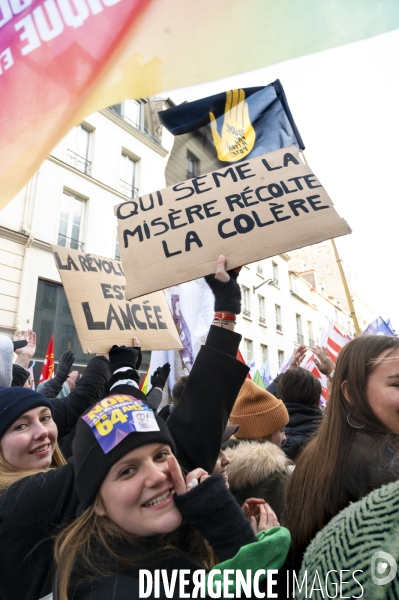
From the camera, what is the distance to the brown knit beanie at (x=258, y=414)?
248cm

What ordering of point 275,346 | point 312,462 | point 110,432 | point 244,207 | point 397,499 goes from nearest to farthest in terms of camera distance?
point 397,499, point 110,432, point 312,462, point 244,207, point 275,346

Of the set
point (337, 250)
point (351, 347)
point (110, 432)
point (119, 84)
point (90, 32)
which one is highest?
point (90, 32)

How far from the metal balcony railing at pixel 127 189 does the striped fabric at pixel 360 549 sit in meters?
15.6

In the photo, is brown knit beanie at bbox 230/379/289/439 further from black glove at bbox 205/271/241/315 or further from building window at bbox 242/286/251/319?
building window at bbox 242/286/251/319

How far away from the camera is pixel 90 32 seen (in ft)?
7.89

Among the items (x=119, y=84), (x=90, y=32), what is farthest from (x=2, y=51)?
(x=119, y=84)

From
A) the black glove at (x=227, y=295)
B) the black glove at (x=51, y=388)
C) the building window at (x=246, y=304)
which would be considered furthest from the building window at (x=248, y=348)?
the black glove at (x=227, y=295)

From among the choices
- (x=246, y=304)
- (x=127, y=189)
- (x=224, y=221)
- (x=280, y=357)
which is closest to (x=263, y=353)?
(x=280, y=357)

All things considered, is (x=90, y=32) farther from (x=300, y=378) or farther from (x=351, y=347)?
(x=300, y=378)

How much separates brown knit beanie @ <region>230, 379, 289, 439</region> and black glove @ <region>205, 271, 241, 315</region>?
100 centimetres

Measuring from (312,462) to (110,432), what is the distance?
2.57ft

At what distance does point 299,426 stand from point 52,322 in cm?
1075

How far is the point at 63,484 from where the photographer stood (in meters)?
1.48

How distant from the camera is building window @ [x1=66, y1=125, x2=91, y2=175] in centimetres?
1413
